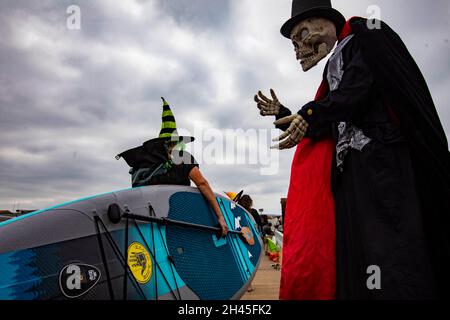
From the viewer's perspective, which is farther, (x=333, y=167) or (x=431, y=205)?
(x=333, y=167)

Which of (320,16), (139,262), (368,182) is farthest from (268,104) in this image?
(139,262)

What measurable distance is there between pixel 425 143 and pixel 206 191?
237 cm

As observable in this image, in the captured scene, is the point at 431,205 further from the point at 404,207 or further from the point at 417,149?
the point at 417,149

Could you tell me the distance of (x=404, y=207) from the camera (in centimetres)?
114

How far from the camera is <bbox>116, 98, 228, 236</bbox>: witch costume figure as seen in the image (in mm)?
3000

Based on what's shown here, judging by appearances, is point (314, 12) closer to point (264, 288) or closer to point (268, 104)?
point (268, 104)

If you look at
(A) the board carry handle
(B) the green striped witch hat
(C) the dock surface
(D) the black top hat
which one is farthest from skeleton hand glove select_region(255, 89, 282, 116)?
(C) the dock surface

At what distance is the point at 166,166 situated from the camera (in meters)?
3.08

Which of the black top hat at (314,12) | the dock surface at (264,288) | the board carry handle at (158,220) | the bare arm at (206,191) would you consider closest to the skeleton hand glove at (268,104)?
the black top hat at (314,12)

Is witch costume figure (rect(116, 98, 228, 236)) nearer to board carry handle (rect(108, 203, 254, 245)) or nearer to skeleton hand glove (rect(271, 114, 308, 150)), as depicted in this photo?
board carry handle (rect(108, 203, 254, 245))

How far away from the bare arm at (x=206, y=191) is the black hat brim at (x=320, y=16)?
A: 1.87 m
